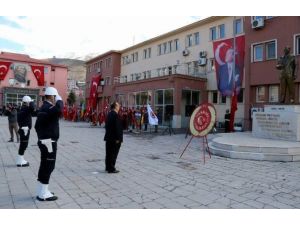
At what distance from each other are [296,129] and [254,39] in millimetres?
14215

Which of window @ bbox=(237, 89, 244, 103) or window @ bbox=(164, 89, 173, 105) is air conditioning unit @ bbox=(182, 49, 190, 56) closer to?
window @ bbox=(164, 89, 173, 105)

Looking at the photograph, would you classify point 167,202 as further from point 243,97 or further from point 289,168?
point 243,97

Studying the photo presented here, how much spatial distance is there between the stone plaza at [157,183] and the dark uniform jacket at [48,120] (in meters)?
1.12

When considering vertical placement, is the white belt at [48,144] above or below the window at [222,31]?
below

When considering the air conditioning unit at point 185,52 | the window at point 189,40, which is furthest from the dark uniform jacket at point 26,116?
the window at point 189,40

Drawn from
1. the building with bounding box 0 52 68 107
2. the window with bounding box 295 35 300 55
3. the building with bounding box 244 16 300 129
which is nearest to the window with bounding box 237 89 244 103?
the building with bounding box 244 16 300 129

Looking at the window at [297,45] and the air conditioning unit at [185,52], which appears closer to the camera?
the window at [297,45]

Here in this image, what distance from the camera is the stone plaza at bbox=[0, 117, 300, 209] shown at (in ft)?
17.1

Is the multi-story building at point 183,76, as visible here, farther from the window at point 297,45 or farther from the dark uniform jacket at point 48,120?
the dark uniform jacket at point 48,120

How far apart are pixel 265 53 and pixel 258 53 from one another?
0.83 metres

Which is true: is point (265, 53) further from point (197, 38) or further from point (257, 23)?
point (197, 38)

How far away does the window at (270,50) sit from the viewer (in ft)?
74.4

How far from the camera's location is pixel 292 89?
43.7 ft

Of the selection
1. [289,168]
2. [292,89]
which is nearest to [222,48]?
[292,89]
